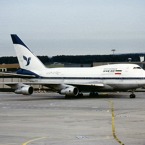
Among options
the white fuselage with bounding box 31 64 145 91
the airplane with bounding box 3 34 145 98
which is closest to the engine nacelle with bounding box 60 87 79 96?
the airplane with bounding box 3 34 145 98

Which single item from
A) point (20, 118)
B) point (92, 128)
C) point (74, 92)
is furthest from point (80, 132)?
point (74, 92)

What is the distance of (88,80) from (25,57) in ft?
34.7

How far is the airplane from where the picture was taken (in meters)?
49.9

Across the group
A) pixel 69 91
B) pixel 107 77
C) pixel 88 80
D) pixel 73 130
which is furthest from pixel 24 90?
pixel 73 130

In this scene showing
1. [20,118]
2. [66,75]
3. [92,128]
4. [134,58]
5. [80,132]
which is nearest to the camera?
[80,132]

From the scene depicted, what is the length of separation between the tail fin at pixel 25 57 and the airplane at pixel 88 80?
3.35ft

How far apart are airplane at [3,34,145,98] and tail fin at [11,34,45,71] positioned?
1.02 meters

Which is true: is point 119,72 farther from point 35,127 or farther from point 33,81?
point 35,127

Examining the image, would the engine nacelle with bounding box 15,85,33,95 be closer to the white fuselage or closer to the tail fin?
the white fuselage

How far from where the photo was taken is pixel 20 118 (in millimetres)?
27125

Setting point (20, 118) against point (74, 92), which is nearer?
point (20, 118)

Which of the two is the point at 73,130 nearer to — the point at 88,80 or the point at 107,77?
the point at 107,77

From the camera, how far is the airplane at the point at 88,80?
49906mm

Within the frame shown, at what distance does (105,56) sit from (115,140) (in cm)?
16569
